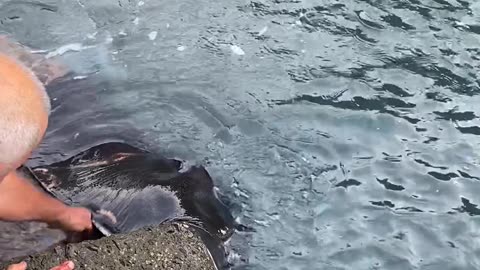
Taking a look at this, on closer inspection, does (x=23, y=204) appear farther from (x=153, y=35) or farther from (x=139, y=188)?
(x=153, y=35)

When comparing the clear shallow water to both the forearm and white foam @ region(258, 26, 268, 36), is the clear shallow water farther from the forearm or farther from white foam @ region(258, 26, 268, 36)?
the forearm

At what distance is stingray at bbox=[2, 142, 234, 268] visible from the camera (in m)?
3.27

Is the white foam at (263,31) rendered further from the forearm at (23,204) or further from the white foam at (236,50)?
the forearm at (23,204)

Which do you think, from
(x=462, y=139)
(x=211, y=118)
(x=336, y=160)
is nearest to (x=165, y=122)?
(x=211, y=118)

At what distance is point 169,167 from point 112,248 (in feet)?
2.81

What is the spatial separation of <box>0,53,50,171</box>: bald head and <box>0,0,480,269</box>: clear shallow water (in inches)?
46.6

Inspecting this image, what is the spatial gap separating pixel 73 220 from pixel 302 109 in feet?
4.93

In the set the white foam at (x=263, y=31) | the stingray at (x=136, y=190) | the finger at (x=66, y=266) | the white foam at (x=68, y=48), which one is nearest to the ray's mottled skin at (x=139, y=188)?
the stingray at (x=136, y=190)

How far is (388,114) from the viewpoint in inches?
157

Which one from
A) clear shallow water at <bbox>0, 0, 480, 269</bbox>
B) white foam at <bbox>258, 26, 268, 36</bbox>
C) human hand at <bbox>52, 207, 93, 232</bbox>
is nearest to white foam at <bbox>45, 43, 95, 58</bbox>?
clear shallow water at <bbox>0, 0, 480, 269</bbox>

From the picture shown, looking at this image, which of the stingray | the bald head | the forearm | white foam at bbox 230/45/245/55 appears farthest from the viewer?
white foam at bbox 230/45/245/55

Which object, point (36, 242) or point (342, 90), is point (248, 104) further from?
point (36, 242)

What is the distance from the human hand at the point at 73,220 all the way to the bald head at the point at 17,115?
68 centimetres

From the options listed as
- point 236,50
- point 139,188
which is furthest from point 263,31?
point 139,188
